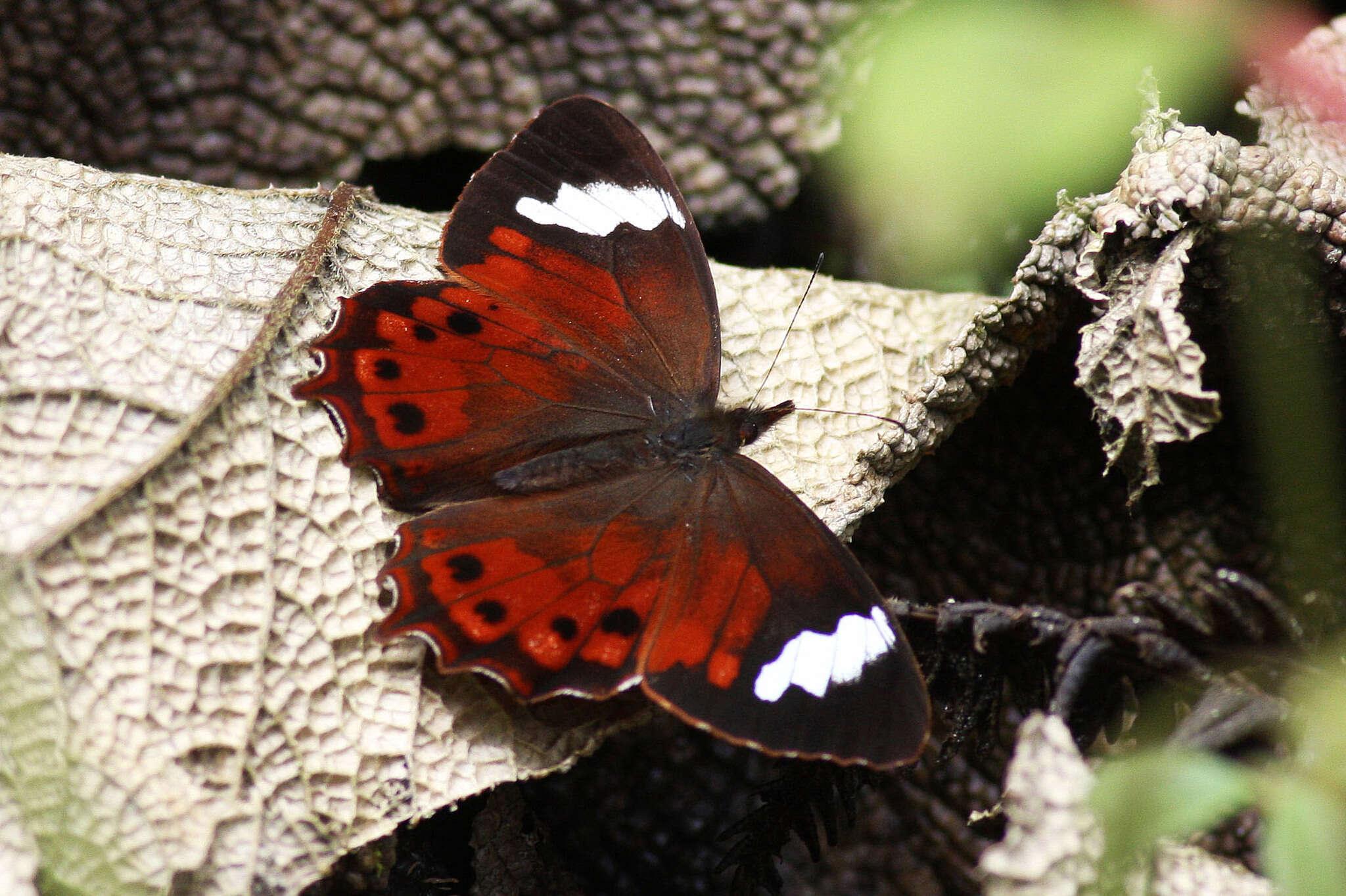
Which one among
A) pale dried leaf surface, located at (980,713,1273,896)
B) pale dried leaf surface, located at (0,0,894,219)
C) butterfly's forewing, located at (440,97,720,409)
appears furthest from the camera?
pale dried leaf surface, located at (0,0,894,219)

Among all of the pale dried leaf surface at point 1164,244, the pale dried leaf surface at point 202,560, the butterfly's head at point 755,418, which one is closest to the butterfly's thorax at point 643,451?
the butterfly's head at point 755,418

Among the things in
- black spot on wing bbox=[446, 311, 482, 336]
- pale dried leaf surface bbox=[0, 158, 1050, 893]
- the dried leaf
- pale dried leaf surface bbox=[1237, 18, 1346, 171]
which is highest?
pale dried leaf surface bbox=[1237, 18, 1346, 171]

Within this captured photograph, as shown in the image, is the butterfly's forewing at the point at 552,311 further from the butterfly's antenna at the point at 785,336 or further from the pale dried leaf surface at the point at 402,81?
the pale dried leaf surface at the point at 402,81

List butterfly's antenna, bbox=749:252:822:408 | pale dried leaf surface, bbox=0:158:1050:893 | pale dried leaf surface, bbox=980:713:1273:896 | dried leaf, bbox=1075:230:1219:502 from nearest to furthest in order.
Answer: pale dried leaf surface, bbox=980:713:1273:896 < pale dried leaf surface, bbox=0:158:1050:893 < dried leaf, bbox=1075:230:1219:502 < butterfly's antenna, bbox=749:252:822:408

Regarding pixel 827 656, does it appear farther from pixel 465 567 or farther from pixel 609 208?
pixel 609 208

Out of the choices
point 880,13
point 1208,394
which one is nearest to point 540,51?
point 880,13

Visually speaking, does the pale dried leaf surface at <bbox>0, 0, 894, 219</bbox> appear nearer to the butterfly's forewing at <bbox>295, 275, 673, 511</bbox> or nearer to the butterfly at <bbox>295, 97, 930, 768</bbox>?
the butterfly at <bbox>295, 97, 930, 768</bbox>

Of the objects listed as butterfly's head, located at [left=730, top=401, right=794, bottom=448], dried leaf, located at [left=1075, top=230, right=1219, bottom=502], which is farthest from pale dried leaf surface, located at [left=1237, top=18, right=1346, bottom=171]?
butterfly's head, located at [left=730, top=401, right=794, bottom=448]

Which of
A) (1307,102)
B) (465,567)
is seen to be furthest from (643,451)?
(1307,102)
